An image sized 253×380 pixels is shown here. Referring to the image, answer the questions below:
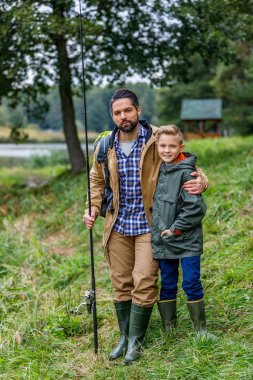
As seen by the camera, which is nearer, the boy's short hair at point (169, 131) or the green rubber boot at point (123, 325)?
the boy's short hair at point (169, 131)

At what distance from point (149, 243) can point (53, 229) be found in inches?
240

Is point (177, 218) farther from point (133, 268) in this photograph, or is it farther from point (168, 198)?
point (133, 268)

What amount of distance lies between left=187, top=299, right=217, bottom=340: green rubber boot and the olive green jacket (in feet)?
1.29

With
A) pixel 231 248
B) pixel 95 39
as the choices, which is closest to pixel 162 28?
pixel 95 39

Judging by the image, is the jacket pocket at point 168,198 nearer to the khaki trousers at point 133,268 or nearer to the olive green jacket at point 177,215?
the olive green jacket at point 177,215

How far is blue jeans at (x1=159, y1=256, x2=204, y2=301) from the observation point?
4078 millimetres

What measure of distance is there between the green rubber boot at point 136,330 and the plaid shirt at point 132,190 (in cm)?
58

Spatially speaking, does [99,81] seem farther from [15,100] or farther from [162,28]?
[15,100]

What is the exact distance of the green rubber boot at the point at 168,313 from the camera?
4.35 metres

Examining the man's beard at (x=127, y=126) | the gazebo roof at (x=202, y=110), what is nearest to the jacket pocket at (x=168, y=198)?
the man's beard at (x=127, y=126)

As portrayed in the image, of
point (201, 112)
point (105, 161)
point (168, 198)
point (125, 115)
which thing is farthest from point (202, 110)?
point (168, 198)

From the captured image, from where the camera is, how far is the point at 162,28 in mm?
12203

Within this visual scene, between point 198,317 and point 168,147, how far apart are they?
1.27 m

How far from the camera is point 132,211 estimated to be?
14.1 feet
